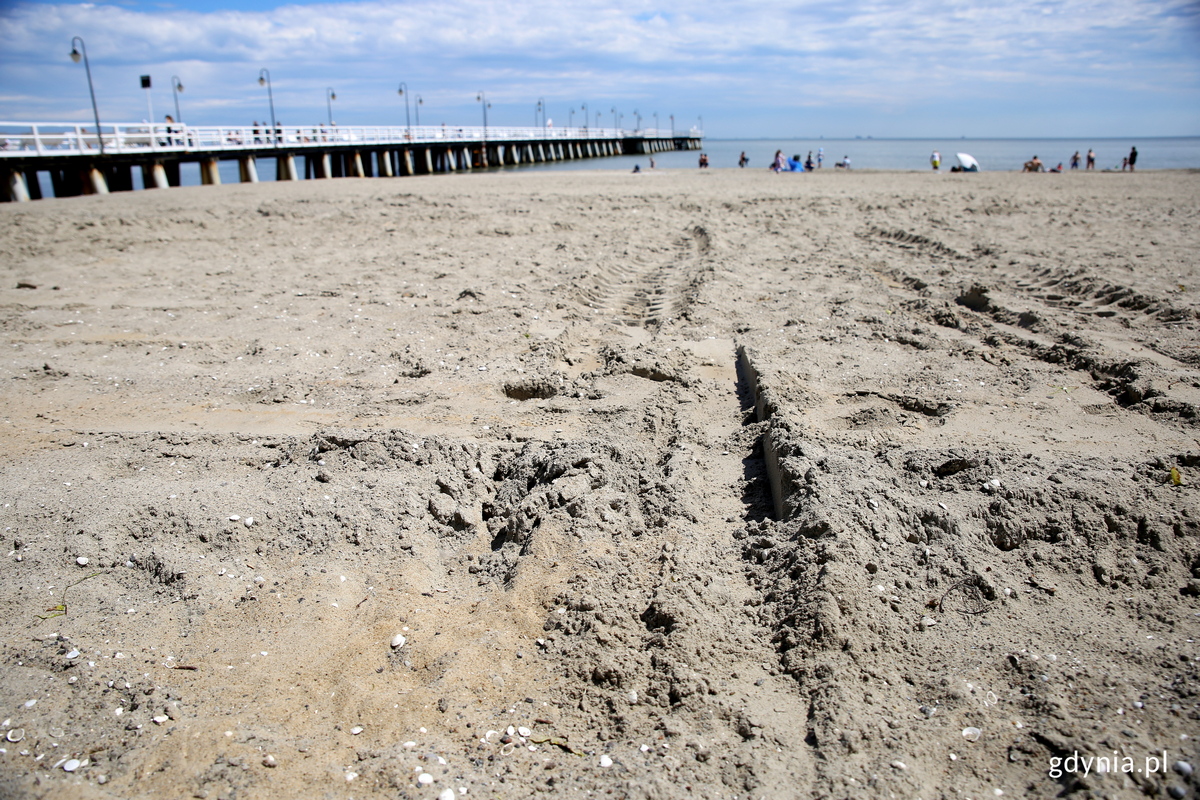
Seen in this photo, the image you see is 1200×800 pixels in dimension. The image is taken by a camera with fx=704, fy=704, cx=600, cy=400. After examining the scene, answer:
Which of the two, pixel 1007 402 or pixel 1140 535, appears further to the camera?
pixel 1007 402

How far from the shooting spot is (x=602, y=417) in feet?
15.9

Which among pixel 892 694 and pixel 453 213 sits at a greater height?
pixel 453 213

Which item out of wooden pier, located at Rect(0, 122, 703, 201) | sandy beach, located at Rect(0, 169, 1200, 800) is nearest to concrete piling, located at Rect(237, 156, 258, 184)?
wooden pier, located at Rect(0, 122, 703, 201)

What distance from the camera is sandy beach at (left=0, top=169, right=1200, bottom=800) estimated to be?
2.38 metres

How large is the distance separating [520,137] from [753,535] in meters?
60.2

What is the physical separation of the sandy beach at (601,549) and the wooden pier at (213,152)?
58.5 ft

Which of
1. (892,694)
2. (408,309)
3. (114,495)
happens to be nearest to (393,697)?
(892,694)

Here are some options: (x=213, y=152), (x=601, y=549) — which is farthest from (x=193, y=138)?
(x=601, y=549)

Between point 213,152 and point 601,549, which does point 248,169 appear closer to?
point 213,152

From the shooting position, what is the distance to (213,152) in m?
26.2

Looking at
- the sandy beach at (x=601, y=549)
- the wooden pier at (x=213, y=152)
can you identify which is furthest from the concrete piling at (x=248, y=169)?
the sandy beach at (x=601, y=549)

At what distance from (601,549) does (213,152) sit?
28.7m

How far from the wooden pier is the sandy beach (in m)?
17.8

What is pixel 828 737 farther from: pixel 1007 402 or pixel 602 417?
pixel 1007 402
